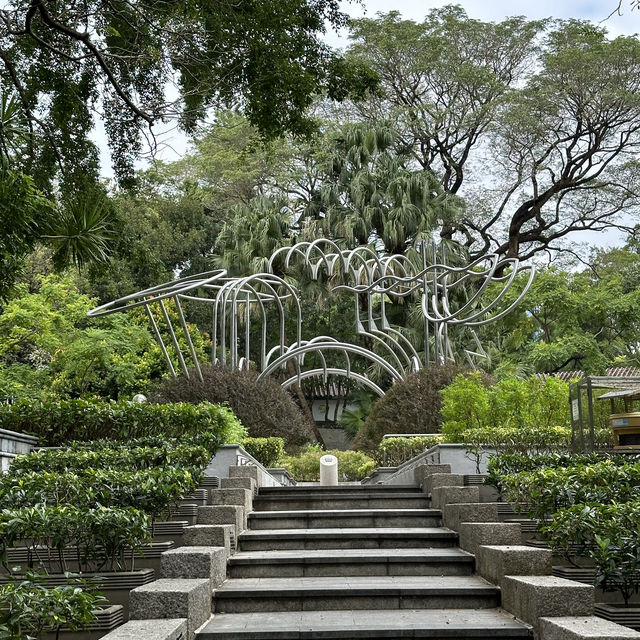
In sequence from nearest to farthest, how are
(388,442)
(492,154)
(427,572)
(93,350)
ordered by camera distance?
1. (427,572)
2. (388,442)
3. (93,350)
4. (492,154)

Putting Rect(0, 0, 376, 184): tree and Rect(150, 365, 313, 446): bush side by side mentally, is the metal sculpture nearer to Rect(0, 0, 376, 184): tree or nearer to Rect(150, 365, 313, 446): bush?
Rect(150, 365, 313, 446): bush

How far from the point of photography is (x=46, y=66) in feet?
40.9

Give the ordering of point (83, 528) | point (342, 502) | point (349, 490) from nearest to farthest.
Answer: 1. point (83, 528)
2. point (342, 502)
3. point (349, 490)

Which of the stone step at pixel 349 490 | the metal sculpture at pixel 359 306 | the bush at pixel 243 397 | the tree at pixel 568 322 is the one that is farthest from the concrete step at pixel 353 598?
the tree at pixel 568 322

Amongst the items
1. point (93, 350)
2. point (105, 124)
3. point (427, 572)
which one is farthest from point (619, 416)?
point (93, 350)

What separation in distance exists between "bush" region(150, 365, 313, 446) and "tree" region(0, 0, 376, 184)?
4.58m

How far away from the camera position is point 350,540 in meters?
8.90

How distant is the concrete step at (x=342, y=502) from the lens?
10.7 m

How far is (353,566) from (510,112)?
2653cm

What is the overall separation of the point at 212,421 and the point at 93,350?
14882mm

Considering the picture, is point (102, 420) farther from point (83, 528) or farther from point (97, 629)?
point (97, 629)

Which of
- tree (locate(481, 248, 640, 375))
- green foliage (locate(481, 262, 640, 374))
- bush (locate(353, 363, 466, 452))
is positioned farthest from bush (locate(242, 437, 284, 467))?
green foliage (locate(481, 262, 640, 374))

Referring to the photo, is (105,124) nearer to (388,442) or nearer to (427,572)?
(388,442)

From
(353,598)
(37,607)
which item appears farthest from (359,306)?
(37,607)
